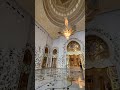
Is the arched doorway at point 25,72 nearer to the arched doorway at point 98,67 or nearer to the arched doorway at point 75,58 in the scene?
the arched doorway at point 98,67

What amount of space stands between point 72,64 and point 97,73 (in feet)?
11.6

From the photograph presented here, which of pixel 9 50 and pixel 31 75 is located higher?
pixel 9 50

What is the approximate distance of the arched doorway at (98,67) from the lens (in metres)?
3.90

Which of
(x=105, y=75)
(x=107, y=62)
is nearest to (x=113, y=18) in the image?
(x=107, y=62)

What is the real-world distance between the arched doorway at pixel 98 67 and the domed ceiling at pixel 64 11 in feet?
8.58

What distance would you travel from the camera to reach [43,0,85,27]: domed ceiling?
253 inches

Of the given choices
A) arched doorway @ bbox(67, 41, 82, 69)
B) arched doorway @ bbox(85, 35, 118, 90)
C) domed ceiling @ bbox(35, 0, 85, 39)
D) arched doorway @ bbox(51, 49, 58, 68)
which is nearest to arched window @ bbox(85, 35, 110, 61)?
arched doorway @ bbox(85, 35, 118, 90)

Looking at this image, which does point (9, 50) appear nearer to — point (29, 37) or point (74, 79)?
point (29, 37)

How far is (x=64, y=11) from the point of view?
748cm

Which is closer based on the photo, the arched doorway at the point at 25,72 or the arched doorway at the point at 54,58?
the arched doorway at the point at 25,72

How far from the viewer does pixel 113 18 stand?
4246mm

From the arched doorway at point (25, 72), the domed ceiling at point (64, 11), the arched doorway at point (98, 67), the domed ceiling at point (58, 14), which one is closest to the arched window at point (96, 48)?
the arched doorway at point (98, 67)

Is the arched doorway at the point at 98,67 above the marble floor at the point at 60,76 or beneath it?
above

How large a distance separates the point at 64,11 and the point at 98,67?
4545mm
